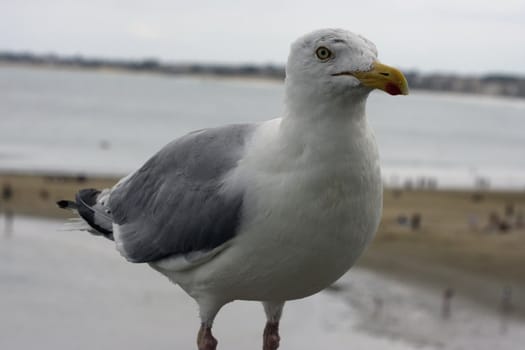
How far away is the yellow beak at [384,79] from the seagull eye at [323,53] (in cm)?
15

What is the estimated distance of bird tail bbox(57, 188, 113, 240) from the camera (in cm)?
409

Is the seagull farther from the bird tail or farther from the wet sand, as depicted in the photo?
the wet sand

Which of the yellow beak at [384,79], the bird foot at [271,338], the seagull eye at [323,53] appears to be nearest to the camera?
the yellow beak at [384,79]

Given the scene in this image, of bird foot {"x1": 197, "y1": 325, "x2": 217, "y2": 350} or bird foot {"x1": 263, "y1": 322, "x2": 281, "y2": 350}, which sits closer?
bird foot {"x1": 197, "y1": 325, "x2": 217, "y2": 350}

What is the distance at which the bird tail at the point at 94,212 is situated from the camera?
4086mm

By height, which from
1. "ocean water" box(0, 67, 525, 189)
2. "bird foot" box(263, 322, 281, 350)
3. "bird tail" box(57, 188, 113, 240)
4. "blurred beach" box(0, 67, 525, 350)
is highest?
"bird tail" box(57, 188, 113, 240)

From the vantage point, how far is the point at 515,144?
276ft

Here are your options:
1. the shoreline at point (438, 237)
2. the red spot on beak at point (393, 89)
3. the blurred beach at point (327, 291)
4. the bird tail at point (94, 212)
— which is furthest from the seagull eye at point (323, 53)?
the shoreline at point (438, 237)

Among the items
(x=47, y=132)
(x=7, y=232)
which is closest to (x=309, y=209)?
(x=7, y=232)

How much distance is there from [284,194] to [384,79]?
61 cm

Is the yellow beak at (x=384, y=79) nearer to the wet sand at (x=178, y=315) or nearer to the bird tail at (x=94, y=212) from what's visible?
the bird tail at (x=94, y=212)

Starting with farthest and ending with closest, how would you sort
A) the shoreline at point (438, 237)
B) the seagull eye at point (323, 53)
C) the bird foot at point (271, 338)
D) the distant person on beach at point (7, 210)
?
1. the distant person on beach at point (7, 210)
2. the shoreline at point (438, 237)
3. the bird foot at point (271, 338)
4. the seagull eye at point (323, 53)

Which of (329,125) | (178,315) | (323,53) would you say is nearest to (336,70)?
(323,53)

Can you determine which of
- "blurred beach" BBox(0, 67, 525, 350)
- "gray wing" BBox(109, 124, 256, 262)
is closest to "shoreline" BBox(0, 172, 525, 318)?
"blurred beach" BBox(0, 67, 525, 350)
